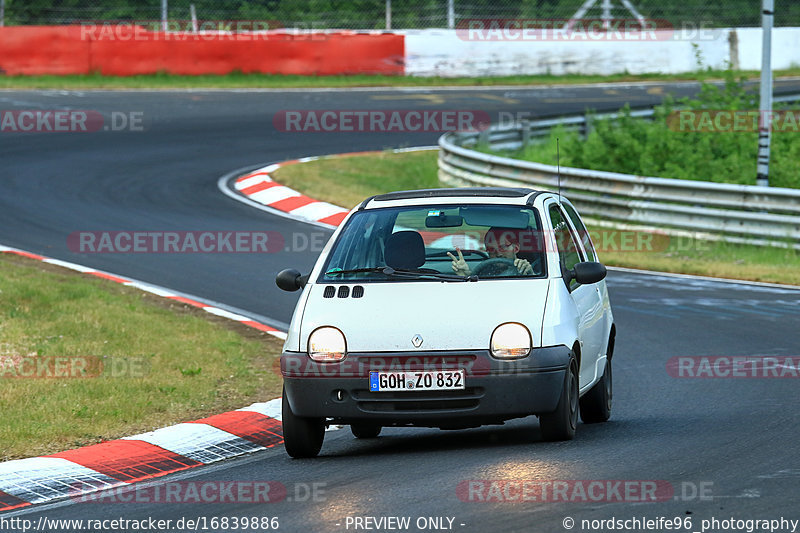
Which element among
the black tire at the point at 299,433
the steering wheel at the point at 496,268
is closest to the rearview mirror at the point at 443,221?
the steering wheel at the point at 496,268

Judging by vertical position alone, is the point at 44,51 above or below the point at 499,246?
above

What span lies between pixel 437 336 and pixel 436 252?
141 centimetres

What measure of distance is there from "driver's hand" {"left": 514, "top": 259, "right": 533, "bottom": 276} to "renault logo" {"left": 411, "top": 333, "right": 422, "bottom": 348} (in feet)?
3.09

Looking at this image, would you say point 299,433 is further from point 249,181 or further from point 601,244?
point 249,181

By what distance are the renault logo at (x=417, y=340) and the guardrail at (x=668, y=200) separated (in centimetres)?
1107

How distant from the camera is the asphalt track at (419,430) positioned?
6348mm

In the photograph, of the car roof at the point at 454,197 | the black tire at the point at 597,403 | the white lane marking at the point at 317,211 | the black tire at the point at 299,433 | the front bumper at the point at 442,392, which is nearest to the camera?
the front bumper at the point at 442,392

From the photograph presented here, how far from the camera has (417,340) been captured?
751 centimetres

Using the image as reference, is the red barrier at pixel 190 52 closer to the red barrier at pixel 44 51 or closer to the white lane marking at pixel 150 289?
the red barrier at pixel 44 51

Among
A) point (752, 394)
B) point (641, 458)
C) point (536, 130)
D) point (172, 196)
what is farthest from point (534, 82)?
point (641, 458)

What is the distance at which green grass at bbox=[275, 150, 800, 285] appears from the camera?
16.7m

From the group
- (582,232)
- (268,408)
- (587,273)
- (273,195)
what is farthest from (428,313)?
(273,195)

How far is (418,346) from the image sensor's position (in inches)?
295

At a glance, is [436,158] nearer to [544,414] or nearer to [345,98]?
[345,98]
